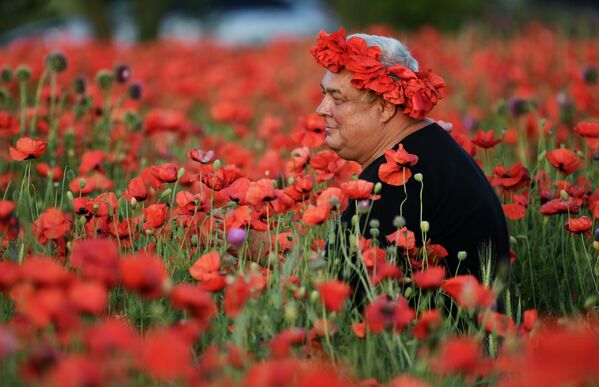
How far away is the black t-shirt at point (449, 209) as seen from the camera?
302 cm

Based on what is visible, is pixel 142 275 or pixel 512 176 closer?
pixel 142 275

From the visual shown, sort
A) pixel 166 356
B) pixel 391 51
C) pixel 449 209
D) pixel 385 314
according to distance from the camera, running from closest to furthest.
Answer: pixel 166 356 → pixel 385 314 → pixel 449 209 → pixel 391 51

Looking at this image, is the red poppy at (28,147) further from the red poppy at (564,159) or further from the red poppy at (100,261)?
the red poppy at (564,159)

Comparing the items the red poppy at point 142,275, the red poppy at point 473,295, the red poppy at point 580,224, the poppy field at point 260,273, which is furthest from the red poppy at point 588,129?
the red poppy at point 142,275

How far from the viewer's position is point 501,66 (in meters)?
7.82

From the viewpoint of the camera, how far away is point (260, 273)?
255cm

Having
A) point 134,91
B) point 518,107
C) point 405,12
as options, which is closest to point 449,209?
point 518,107

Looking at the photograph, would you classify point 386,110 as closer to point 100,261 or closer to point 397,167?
point 397,167

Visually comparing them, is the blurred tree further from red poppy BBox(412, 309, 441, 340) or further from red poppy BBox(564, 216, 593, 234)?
red poppy BBox(412, 309, 441, 340)

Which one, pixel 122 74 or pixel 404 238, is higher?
pixel 122 74

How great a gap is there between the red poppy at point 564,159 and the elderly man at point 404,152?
354 millimetres

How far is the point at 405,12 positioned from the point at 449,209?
34.5 feet

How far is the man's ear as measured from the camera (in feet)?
10.6

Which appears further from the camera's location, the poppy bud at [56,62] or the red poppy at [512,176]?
the poppy bud at [56,62]
